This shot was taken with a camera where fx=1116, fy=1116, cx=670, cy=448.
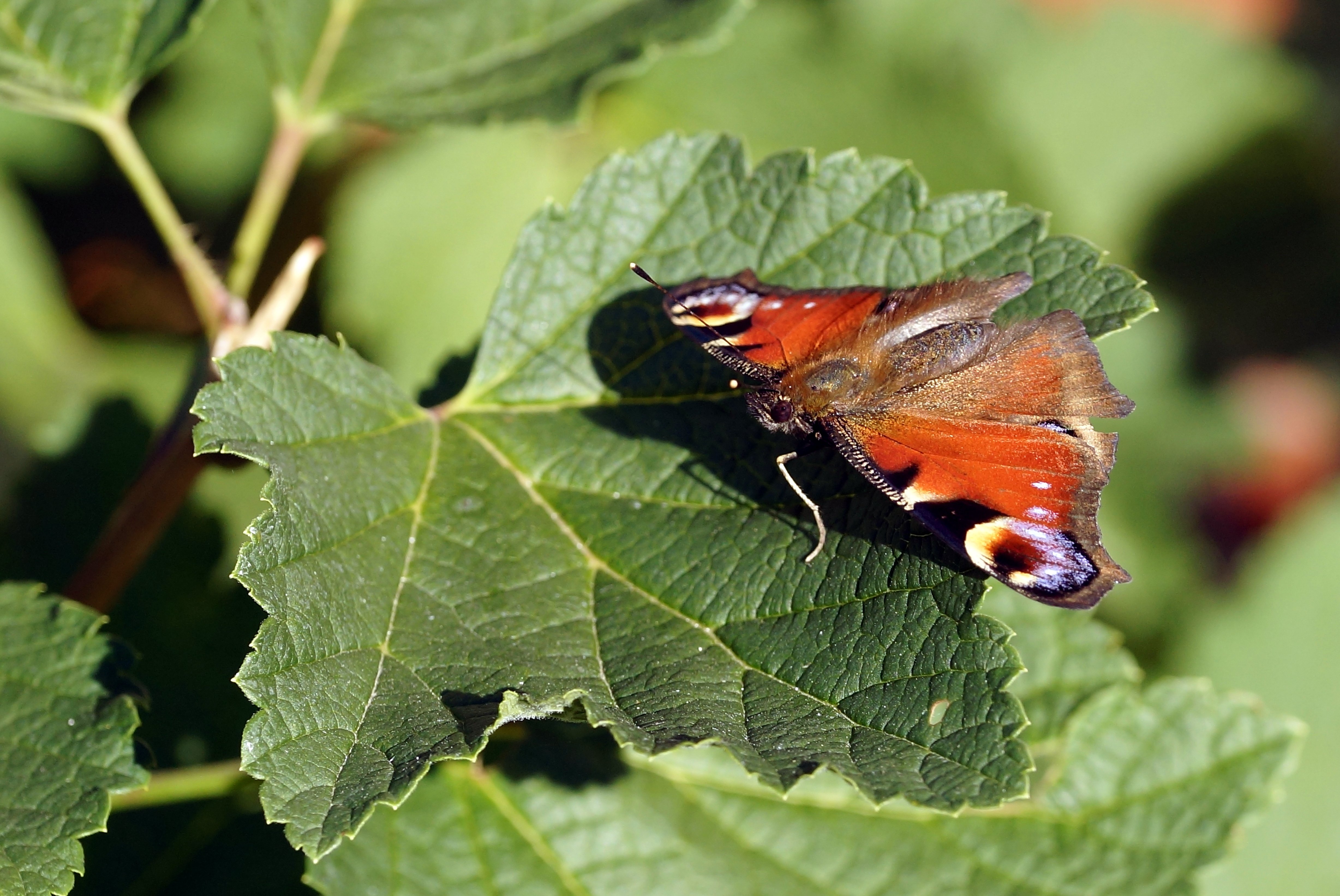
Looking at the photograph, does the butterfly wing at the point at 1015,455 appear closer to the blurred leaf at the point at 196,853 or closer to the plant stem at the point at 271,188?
the plant stem at the point at 271,188

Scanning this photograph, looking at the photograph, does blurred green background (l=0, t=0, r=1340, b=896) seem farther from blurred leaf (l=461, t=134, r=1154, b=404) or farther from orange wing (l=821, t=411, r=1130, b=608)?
orange wing (l=821, t=411, r=1130, b=608)

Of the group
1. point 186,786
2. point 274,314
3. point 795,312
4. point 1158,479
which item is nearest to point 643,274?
point 795,312

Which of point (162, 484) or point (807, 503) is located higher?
point (807, 503)

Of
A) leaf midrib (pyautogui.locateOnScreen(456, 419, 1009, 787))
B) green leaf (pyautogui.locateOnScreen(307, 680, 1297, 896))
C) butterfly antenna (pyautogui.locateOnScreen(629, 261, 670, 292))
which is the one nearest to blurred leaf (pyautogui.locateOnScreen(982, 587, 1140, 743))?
green leaf (pyautogui.locateOnScreen(307, 680, 1297, 896))

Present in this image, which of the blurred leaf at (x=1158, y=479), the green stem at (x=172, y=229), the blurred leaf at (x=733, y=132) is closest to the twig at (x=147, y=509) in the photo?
the green stem at (x=172, y=229)

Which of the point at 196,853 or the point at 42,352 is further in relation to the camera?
the point at 42,352

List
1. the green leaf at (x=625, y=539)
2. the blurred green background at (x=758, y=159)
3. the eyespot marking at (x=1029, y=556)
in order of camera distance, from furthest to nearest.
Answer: the blurred green background at (x=758, y=159) < the eyespot marking at (x=1029, y=556) < the green leaf at (x=625, y=539)

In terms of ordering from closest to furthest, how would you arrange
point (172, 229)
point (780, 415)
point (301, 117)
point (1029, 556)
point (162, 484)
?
point (1029, 556), point (780, 415), point (162, 484), point (172, 229), point (301, 117)

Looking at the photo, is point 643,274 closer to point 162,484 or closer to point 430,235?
point 162,484
